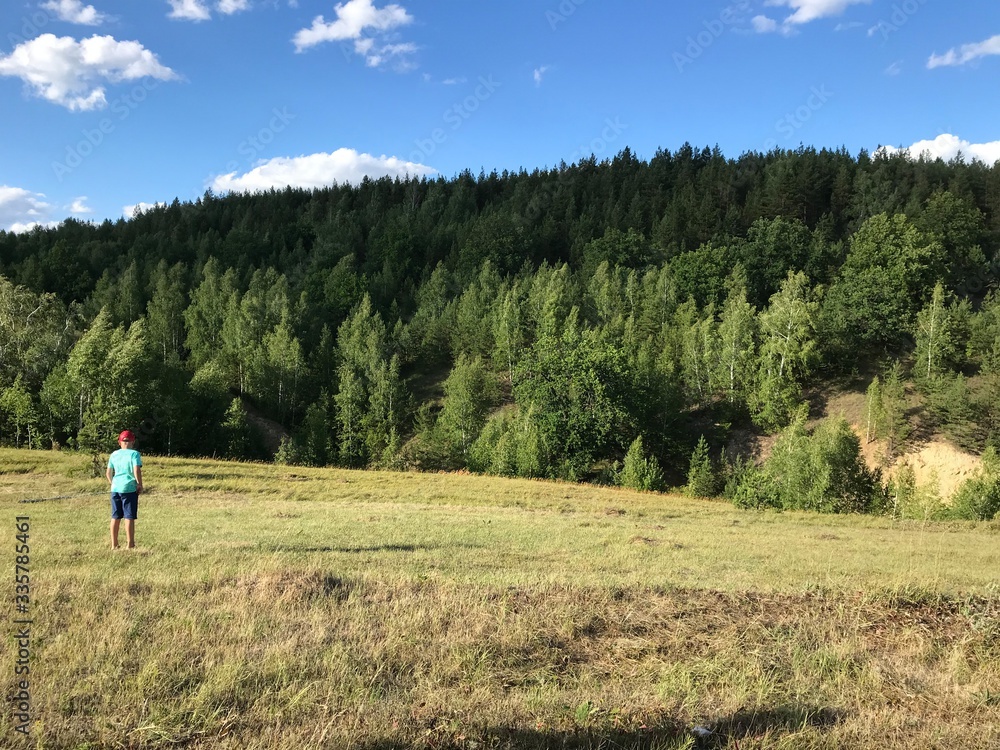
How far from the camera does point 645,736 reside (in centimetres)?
548

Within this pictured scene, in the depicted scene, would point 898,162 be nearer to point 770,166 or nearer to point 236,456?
point 770,166

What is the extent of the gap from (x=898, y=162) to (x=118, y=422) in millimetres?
165722

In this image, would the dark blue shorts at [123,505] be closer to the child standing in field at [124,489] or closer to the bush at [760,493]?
the child standing in field at [124,489]

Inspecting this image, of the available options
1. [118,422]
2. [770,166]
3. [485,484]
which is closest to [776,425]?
[485,484]

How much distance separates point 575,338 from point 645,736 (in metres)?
62.6

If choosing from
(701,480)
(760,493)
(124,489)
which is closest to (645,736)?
(124,489)

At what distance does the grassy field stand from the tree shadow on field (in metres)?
0.02

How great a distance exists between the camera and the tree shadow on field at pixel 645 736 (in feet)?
17.1

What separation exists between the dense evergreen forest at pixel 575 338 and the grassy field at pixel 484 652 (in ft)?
117

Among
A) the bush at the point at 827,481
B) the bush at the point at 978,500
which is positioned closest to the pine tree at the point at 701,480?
the bush at the point at 827,481

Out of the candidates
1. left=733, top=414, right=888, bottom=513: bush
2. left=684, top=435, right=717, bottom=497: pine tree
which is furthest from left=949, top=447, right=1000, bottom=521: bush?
left=684, top=435, right=717, bottom=497: pine tree

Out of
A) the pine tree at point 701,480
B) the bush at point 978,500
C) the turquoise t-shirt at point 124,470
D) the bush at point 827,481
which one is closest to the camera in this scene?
the turquoise t-shirt at point 124,470

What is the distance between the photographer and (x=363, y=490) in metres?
31.1

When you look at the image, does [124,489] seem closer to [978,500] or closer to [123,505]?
[123,505]
